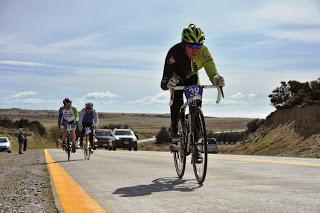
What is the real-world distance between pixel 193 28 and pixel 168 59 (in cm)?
61

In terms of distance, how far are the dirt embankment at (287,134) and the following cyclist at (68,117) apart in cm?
1885

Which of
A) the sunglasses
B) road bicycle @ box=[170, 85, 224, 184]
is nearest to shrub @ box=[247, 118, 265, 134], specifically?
road bicycle @ box=[170, 85, 224, 184]

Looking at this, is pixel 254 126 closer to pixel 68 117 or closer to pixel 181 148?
pixel 68 117

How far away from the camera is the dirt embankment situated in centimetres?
3625

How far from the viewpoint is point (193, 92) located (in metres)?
7.59

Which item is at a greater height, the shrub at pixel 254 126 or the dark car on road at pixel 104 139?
the shrub at pixel 254 126

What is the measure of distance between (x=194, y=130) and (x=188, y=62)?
1.09 m

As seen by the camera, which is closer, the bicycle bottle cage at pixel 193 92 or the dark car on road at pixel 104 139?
the bicycle bottle cage at pixel 193 92

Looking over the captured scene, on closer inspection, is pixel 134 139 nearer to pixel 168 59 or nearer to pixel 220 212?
pixel 168 59

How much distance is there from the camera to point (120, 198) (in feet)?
19.4

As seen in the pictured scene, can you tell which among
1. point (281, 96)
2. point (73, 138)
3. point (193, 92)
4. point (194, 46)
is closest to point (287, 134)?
point (281, 96)

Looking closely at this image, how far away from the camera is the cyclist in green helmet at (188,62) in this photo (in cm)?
771

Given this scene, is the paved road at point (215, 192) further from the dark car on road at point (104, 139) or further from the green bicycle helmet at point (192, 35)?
the dark car on road at point (104, 139)

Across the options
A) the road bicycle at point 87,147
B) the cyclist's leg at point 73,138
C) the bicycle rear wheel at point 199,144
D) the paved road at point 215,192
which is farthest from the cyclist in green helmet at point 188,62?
the cyclist's leg at point 73,138
